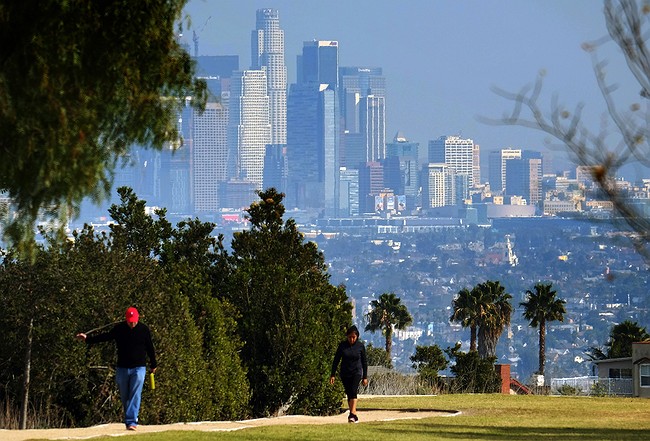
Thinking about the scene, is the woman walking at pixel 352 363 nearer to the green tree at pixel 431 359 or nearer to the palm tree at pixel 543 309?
the green tree at pixel 431 359

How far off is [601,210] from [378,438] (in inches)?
378

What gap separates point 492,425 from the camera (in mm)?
22516

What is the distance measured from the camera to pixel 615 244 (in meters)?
9.48

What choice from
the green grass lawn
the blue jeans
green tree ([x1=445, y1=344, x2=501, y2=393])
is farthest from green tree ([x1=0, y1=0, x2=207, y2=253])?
green tree ([x1=445, y1=344, x2=501, y2=393])

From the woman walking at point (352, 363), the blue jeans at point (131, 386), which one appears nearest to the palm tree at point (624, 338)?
the woman walking at point (352, 363)

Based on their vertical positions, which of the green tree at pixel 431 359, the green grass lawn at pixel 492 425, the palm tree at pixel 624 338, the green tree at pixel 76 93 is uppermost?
→ the green tree at pixel 76 93

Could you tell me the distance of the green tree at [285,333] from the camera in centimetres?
3072

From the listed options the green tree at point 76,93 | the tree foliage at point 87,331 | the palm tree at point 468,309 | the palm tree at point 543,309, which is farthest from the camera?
the palm tree at point 468,309

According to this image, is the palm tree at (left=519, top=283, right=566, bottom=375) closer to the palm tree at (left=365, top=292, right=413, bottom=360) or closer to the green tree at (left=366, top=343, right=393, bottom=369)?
the green tree at (left=366, top=343, right=393, bottom=369)

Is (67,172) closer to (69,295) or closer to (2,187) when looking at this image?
(2,187)

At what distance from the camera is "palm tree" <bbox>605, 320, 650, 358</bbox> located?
71688 millimetres

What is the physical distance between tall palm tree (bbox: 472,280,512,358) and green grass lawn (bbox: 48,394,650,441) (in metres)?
54.0

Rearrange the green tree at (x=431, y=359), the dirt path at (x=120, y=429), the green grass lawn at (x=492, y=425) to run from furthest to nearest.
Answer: the green tree at (x=431, y=359), the green grass lawn at (x=492, y=425), the dirt path at (x=120, y=429)

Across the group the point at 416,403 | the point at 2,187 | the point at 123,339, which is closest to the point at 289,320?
the point at 416,403
